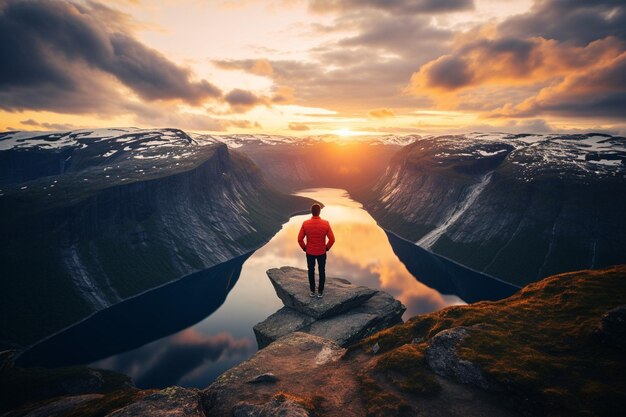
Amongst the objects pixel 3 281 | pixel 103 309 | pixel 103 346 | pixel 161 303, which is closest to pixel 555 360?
pixel 103 346

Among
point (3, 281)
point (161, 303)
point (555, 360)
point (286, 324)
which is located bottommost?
point (161, 303)

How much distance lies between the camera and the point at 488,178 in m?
140

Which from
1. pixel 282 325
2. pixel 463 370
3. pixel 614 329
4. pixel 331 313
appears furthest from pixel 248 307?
pixel 614 329

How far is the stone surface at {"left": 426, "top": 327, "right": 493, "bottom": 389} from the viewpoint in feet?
40.3

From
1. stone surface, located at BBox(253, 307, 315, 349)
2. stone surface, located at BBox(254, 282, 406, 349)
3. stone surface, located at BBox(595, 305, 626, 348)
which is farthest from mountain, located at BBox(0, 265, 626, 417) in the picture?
stone surface, located at BBox(253, 307, 315, 349)

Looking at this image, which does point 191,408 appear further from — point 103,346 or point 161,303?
point 161,303

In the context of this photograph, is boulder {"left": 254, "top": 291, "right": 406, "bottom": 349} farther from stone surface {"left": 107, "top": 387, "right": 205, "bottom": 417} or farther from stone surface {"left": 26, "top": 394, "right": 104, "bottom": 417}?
stone surface {"left": 26, "top": 394, "right": 104, "bottom": 417}

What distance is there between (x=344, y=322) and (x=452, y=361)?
17.8 meters

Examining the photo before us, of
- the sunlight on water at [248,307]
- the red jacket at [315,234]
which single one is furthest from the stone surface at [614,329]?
the sunlight on water at [248,307]

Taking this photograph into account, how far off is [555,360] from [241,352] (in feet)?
185

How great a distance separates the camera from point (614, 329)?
1166 centimetres

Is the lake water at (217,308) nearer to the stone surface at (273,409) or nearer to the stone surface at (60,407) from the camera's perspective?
the stone surface at (60,407)

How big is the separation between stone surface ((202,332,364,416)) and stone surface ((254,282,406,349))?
30.4 feet

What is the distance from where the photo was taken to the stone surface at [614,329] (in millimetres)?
11422
